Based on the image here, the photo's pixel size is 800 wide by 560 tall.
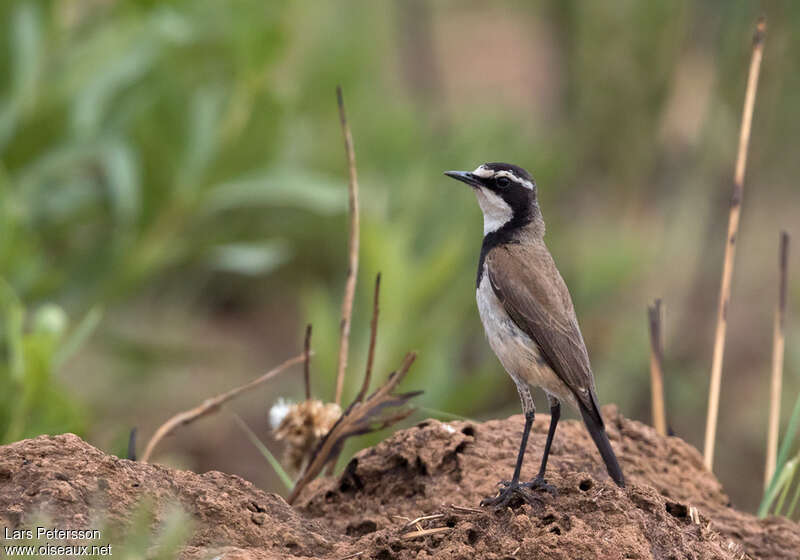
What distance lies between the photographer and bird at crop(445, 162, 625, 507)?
3.09m

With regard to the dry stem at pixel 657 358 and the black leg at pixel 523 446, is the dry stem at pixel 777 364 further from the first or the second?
the black leg at pixel 523 446

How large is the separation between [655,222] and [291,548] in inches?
328

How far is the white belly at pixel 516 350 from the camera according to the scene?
10.4 ft

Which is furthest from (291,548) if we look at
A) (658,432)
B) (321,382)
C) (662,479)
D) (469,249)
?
(469,249)

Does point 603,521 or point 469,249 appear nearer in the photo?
point 603,521

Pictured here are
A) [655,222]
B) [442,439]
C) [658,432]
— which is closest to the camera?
[442,439]

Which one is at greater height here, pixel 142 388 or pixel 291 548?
pixel 291 548

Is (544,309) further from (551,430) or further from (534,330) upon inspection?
(551,430)

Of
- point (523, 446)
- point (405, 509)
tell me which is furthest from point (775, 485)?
point (405, 509)

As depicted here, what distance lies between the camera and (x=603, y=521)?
2.54 meters

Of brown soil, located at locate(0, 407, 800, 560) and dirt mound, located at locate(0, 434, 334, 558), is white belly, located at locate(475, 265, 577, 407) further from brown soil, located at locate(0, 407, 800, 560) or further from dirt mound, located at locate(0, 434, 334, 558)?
dirt mound, located at locate(0, 434, 334, 558)

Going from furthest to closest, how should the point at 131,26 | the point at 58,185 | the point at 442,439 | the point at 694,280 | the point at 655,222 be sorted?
the point at 655,222
the point at 694,280
the point at 58,185
the point at 131,26
the point at 442,439

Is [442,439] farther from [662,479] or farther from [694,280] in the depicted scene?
[694,280]

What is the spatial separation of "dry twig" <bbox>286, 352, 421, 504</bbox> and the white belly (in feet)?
0.93
